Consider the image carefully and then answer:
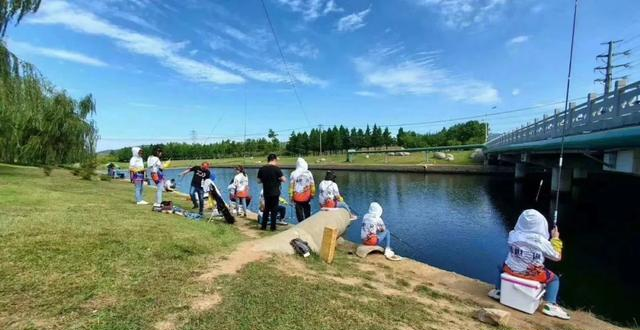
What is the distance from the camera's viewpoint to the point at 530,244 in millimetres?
5480

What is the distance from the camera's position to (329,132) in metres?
97.4

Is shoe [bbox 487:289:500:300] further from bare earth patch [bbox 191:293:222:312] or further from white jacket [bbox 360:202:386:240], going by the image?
bare earth patch [bbox 191:293:222:312]

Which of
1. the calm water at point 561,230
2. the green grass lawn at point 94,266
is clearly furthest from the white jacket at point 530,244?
the green grass lawn at point 94,266

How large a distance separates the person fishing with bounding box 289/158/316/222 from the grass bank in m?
2.58

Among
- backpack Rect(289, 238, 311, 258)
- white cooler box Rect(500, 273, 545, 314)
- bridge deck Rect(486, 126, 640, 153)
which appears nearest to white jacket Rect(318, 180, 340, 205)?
backpack Rect(289, 238, 311, 258)

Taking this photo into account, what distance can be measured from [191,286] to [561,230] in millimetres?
17770

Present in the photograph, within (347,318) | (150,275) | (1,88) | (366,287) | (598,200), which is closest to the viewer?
(347,318)

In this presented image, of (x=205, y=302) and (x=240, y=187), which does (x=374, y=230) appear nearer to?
(x=205, y=302)

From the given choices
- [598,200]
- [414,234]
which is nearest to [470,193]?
[598,200]

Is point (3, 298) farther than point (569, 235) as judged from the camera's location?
No

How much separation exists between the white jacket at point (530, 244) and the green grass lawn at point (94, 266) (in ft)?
16.1

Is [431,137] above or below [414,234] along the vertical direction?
above

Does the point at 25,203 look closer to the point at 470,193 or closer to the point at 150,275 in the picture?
the point at 150,275

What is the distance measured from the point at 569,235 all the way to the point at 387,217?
8.11 m
